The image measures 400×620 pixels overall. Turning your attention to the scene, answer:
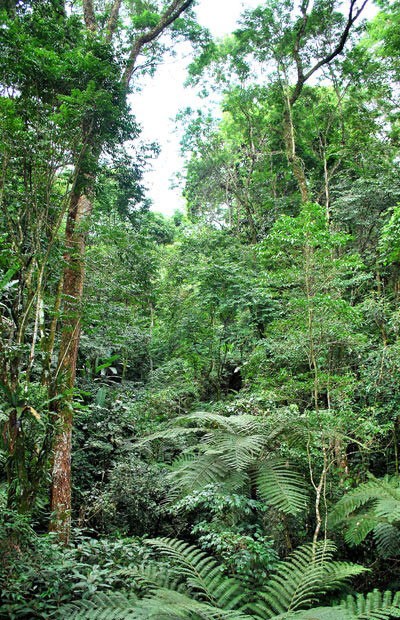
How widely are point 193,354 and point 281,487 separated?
14.8 feet

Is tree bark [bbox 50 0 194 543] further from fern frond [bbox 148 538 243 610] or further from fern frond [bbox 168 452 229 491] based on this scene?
fern frond [bbox 148 538 243 610]

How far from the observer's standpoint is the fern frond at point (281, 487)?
10.5 ft

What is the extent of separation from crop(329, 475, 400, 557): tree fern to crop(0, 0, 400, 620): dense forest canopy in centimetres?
2

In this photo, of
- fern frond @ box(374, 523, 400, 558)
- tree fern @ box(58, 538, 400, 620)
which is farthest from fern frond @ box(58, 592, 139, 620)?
fern frond @ box(374, 523, 400, 558)

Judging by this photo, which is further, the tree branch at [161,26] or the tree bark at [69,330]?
the tree branch at [161,26]

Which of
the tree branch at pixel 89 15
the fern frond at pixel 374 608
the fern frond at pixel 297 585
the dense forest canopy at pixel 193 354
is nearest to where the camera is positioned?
the fern frond at pixel 374 608

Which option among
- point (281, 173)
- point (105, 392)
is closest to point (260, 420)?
point (105, 392)

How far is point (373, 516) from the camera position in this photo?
10.8 feet

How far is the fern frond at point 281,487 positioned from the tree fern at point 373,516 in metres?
0.36

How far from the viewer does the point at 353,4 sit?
26.8 ft

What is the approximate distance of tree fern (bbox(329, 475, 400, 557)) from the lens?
3225 mm

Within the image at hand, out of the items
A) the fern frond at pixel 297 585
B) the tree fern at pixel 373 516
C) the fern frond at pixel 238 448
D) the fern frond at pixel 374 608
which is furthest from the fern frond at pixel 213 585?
the tree fern at pixel 373 516

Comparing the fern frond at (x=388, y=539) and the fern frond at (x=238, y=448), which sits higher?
the fern frond at (x=238, y=448)

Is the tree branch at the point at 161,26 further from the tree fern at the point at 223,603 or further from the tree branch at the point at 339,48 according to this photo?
the tree fern at the point at 223,603
